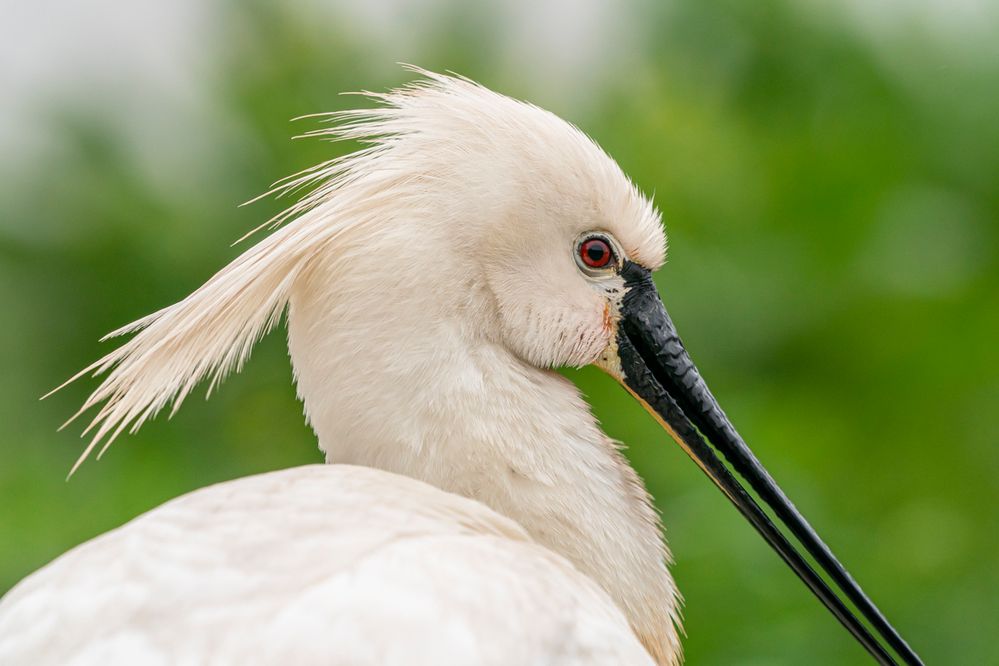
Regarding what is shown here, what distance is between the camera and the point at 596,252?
Result: 4.42 ft

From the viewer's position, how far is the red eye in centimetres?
134

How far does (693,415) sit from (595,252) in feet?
0.78

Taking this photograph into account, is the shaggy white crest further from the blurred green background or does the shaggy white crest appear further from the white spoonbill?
the blurred green background

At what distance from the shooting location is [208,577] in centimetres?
99

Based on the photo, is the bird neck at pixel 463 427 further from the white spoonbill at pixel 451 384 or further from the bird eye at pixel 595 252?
the bird eye at pixel 595 252

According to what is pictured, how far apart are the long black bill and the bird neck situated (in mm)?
154

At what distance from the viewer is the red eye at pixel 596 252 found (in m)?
1.34

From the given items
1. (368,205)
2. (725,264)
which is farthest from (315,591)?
(725,264)

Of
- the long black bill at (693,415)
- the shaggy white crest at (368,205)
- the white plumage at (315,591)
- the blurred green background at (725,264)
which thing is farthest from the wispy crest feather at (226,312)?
the blurred green background at (725,264)

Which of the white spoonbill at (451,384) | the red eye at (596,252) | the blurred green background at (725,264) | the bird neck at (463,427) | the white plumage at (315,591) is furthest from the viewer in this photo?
the blurred green background at (725,264)

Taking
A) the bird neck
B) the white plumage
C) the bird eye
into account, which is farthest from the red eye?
the white plumage

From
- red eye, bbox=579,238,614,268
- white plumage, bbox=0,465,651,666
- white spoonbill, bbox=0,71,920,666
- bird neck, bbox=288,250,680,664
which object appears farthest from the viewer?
red eye, bbox=579,238,614,268

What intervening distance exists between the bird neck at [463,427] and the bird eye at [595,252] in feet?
0.47

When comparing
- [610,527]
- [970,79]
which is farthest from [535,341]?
[970,79]
